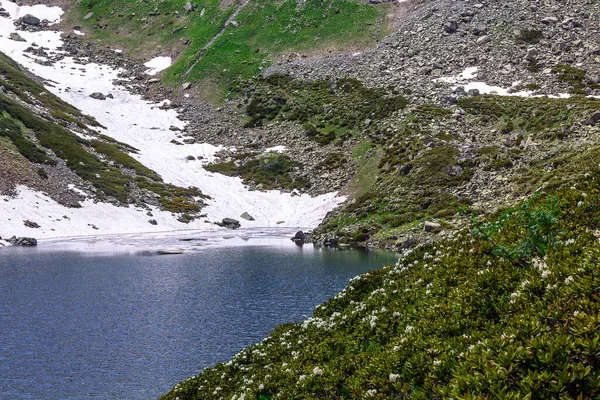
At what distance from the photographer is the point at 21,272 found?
199 feet

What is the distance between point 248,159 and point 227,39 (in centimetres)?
7164

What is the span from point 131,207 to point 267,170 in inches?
1532

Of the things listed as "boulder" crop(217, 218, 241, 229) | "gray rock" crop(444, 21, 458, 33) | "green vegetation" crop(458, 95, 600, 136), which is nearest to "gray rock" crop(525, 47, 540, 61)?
"green vegetation" crop(458, 95, 600, 136)

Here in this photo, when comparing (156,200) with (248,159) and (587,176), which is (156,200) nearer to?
(248,159)

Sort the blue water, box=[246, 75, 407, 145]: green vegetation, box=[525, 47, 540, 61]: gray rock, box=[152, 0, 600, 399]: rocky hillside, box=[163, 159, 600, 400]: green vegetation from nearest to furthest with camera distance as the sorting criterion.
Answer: box=[163, 159, 600, 400]: green vegetation
box=[152, 0, 600, 399]: rocky hillside
the blue water
box=[525, 47, 540, 61]: gray rock
box=[246, 75, 407, 145]: green vegetation

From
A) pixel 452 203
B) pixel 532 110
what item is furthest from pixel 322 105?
pixel 452 203

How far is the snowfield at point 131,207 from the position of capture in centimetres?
10375

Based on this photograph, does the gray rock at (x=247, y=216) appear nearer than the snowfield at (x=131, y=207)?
No

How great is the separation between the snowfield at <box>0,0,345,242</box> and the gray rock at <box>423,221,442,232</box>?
1575 inches

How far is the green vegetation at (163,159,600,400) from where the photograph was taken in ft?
19.4

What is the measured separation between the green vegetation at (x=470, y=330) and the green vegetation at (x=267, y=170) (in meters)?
110

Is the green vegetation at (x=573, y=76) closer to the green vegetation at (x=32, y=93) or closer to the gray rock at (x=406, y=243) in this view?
the gray rock at (x=406, y=243)

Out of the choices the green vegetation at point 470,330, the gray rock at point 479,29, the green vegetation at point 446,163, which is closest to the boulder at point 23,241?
the green vegetation at point 446,163

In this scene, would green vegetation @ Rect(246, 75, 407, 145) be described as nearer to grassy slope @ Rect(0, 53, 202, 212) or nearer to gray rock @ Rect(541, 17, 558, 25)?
grassy slope @ Rect(0, 53, 202, 212)
